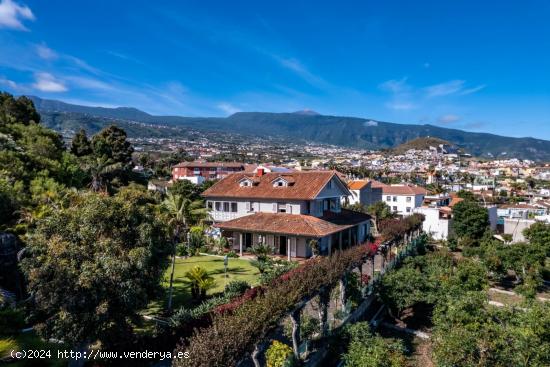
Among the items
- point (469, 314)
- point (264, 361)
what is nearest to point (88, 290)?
point (264, 361)

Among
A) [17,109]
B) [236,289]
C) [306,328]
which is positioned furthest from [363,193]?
[17,109]

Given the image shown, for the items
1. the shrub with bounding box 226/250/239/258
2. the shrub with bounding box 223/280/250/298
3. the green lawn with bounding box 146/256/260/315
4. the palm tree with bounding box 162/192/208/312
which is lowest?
the shrub with bounding box 226/250/239/258

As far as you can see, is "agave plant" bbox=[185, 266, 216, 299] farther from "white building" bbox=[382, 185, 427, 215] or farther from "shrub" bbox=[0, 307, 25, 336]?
"white building" bbox=[382, 185, 427, 215]

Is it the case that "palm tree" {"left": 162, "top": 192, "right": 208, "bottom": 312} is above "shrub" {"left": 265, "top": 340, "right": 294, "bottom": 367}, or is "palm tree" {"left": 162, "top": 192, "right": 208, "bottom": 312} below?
above

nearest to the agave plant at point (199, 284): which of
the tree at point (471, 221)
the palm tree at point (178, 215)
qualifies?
the palm tree at point (178, 215)

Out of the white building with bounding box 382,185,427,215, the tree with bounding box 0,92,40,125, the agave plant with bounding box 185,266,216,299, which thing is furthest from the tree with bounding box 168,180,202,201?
the white building with bounding box 382,185,427,215

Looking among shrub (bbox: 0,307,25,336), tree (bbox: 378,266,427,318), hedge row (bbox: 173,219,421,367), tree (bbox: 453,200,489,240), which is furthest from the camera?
tree (bbox: 453,200,489,240)

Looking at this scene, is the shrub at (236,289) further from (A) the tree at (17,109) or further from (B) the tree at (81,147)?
(B) the tree at (81,147)
